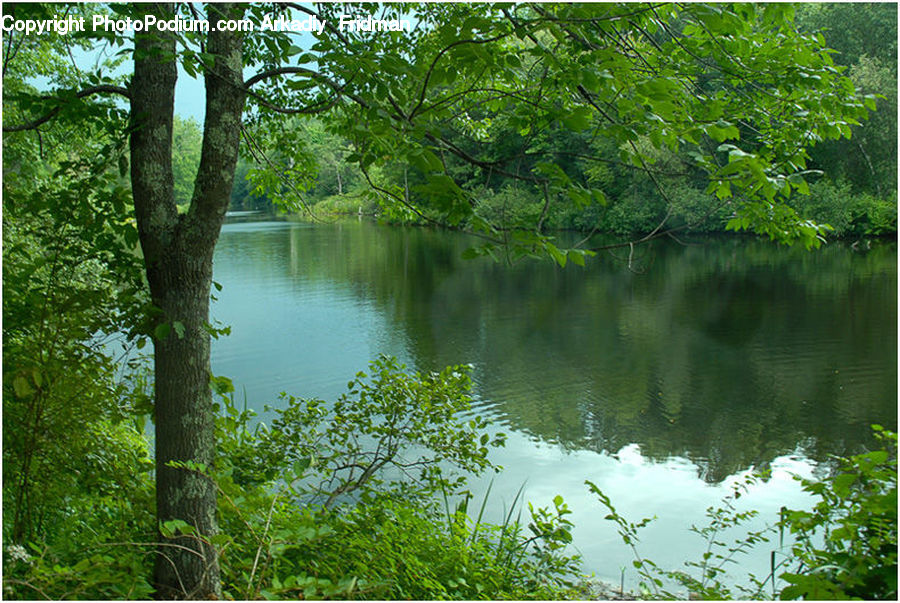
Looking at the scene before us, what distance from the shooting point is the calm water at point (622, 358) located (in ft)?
24.4

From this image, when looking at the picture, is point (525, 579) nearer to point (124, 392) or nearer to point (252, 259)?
point (124, 392)

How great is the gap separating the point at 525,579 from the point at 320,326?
1117 cm

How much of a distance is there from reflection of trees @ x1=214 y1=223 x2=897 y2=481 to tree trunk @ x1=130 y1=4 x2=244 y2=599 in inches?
74.9

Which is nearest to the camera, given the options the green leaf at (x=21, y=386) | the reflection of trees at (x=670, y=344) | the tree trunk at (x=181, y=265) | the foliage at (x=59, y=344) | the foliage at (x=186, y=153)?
the green leaf at (x=21, y=386)

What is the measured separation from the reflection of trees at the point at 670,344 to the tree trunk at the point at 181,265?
6.25 feet

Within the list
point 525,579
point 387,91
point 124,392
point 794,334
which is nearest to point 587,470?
point 525,579

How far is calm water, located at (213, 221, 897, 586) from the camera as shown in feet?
24.4

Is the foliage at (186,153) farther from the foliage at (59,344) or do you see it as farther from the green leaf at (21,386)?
the green leaf at (21,386)

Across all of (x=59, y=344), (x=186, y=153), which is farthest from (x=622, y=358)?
(x=186, y=153)

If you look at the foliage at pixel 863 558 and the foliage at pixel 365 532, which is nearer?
the foliage at pixel 863 558

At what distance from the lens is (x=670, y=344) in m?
13.5

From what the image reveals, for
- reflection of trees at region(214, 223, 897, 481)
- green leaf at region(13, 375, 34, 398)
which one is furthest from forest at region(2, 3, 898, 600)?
reflection of trees at region(214, 223, 897, 481)

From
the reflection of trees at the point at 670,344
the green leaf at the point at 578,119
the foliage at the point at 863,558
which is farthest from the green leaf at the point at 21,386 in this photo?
the foliage at the point at 863,558

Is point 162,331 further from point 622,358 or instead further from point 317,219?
point 622,358
